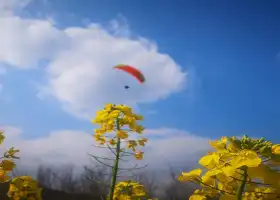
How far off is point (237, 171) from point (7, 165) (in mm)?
2893

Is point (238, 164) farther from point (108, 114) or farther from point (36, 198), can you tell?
point (36, 198)

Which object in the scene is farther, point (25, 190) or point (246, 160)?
point (25, 190)

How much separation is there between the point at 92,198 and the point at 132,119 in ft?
104

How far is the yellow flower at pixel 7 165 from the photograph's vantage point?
3.77m

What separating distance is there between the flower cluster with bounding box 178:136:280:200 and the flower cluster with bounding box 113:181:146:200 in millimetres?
3285

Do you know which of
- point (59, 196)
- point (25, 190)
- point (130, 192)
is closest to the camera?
point (130, 192)

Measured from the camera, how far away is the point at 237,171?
1969mm

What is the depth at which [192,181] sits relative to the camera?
192 cm

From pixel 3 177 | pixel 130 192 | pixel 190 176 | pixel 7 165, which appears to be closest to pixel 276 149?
pixel 190 176

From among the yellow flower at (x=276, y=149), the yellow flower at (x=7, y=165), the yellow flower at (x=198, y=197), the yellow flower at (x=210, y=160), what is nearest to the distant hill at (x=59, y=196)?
the yellow flower at (x=7, y=165)

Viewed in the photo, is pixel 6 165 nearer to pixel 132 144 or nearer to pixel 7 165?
pixel 7 165

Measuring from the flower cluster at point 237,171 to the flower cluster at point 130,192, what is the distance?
10.8 feet

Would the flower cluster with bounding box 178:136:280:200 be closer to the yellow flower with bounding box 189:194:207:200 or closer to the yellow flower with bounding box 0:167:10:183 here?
the yellow flower with bounding box 189:194:207:200

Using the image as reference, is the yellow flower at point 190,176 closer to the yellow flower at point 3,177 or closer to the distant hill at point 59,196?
the yellow flower at point 3,177
